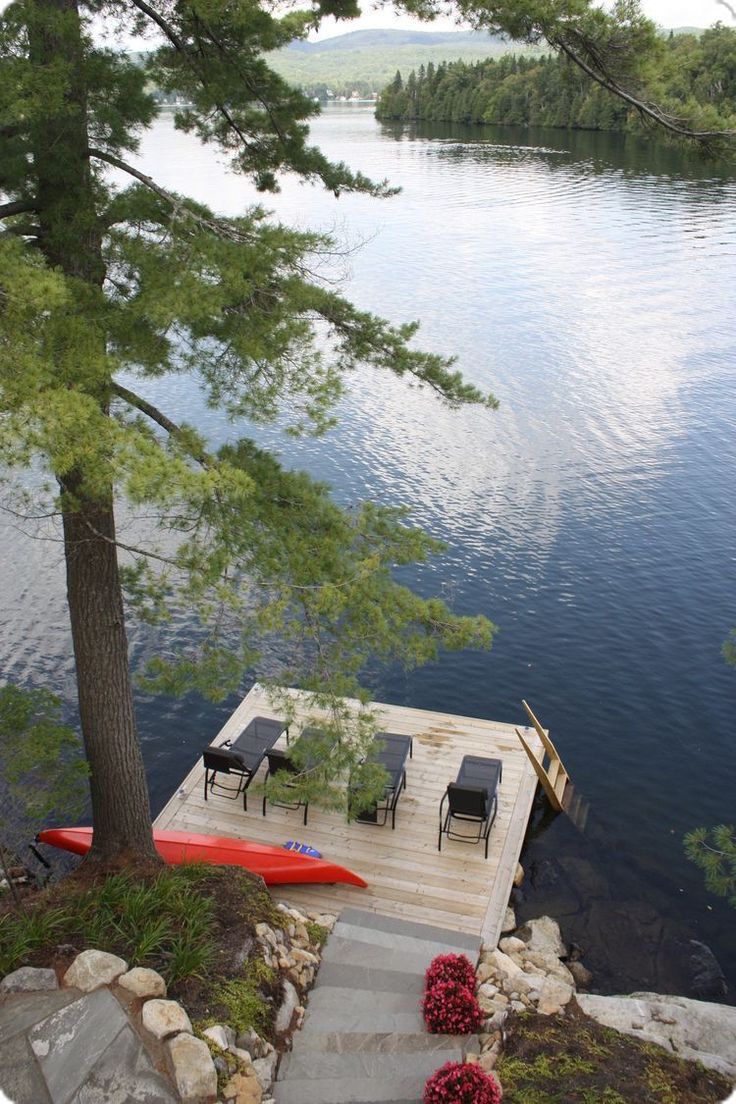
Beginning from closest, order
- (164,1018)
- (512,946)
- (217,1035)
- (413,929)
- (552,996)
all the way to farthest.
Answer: (164,1018) < (217,1035) < (552,996) < (413,929) < (512,946)

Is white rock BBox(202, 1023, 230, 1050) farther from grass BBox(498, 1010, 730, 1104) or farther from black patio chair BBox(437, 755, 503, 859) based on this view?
black patio chair BBox(437, 755, 503, 859)

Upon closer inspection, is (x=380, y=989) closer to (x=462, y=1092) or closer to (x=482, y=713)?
(x=462, y=1092)

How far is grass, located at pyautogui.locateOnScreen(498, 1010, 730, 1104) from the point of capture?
286 inches

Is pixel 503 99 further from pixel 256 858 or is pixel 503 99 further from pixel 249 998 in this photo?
pixel 249 998

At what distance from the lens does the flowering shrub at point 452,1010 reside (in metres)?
8.09

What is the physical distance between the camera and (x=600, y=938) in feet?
38.7

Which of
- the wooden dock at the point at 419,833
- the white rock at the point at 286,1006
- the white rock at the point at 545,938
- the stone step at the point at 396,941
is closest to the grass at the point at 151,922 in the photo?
the white rock at the point at 286,1006

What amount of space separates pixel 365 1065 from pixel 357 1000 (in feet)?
3.34

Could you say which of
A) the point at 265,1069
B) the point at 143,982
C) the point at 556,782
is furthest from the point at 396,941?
the point at 556,782

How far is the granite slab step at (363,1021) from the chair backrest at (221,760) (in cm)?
462

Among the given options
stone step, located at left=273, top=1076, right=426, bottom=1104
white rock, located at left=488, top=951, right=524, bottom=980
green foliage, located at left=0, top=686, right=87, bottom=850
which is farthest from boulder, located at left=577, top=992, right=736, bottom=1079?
green foliage, located at left=0, top=686, right=87, bottom=850

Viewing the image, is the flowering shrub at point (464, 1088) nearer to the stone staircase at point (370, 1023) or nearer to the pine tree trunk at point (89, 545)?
the stone staircase at point (370, 1023)

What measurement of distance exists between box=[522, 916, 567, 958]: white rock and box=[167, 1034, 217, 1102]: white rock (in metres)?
5.24

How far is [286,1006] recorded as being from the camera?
8328 millimetres
